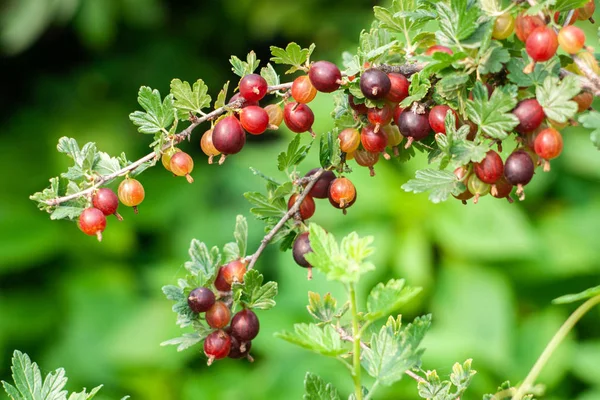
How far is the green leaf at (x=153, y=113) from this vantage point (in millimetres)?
461

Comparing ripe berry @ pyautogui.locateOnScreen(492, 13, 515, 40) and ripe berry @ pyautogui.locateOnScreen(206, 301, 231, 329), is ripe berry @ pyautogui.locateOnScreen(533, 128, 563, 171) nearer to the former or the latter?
ripe berry @ pyautogui.locateOnScreen(492, 13, 515, 40)

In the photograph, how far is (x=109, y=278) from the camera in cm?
207

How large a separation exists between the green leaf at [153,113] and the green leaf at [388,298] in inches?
6.7

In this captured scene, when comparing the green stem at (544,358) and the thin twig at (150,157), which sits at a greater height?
the thin twig at (150,157)

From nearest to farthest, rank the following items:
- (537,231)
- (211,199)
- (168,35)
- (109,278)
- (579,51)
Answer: (579,51), (537,231), (109,278), (211,199), (168,35)

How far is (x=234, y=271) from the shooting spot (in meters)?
0.49

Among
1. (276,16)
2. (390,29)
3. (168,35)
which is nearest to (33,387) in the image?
(390,29)

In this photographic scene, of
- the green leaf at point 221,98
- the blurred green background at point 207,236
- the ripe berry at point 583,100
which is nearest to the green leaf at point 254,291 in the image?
the green leaf at point 221,98

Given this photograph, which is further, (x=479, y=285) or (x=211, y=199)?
(x=211, y=199)

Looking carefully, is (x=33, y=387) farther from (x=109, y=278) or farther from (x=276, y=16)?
(x=276, y=16)

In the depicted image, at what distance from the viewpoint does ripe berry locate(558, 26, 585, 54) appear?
401 millimetres

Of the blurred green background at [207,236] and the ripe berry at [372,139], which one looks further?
the blurred green background at [207,236]

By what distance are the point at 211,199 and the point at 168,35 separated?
647mm

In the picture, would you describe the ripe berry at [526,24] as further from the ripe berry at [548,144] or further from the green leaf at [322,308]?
the green leaf at [322,308]
